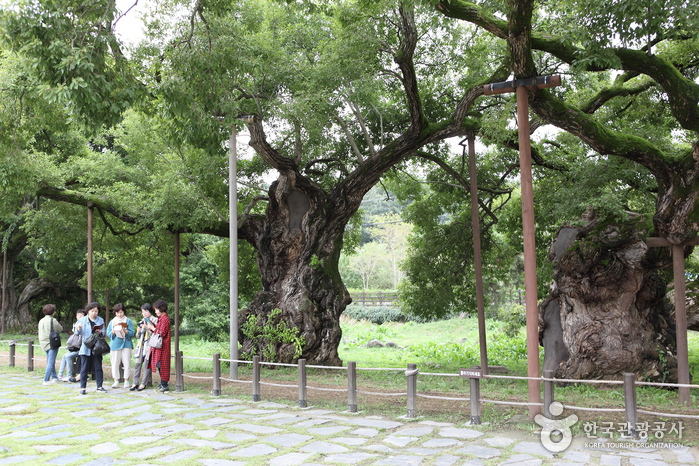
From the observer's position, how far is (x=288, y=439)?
6648 mm

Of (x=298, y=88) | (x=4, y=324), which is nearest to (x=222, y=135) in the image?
(x=298, y=88)

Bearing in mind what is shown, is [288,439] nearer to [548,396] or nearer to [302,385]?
[302,385]

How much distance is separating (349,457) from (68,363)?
8447 millimetres

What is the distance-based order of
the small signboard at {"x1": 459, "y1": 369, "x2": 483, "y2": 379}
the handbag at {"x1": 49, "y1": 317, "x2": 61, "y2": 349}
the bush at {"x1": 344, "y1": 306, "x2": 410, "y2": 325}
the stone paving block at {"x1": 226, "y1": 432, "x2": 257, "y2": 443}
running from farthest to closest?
the bush at {"x1": 344, "y1": 306, "x2": 410, "y2": 325} → the handbag at {"x1": 49, "y1": 317, "x2": 61, "y2": 349} → the small signboard at {"x1": 459, "y1": 369, "x2": 483, "y2": 379} → the stone paving block at {"x1": 226, "y1": 432, "x2": 257, "y2": 443}

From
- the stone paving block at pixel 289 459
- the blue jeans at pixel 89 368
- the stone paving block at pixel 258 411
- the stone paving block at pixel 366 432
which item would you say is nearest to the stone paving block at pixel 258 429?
the stone paving block at pixel 258 411

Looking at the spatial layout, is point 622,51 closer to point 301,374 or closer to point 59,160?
point 301,374

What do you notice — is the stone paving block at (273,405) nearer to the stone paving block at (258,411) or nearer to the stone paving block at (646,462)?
the stone paving block at (258,411)

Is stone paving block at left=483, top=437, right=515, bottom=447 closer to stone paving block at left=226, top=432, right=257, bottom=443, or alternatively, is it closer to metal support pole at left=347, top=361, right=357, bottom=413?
metal support pole at left=347, top=361, right=357, bottom=413

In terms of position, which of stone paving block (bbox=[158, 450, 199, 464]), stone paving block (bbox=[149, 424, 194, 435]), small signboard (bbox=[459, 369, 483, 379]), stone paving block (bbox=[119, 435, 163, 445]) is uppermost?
small signboard (bbox=[459, 369, 483, 379])

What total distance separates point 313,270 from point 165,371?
17.3ft

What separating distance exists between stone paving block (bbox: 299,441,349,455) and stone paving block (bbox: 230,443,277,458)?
0.36 metres

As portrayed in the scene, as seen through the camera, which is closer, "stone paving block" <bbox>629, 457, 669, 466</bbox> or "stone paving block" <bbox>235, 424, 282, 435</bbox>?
"stone paving block" <bbox>629, 457, 669, 466</bbox>

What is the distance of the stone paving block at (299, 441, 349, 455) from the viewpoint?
6102mm

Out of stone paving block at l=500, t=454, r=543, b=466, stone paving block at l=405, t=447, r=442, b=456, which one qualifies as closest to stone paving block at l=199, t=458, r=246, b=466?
stone paving block at l=405, t=447, r=442, b=456
